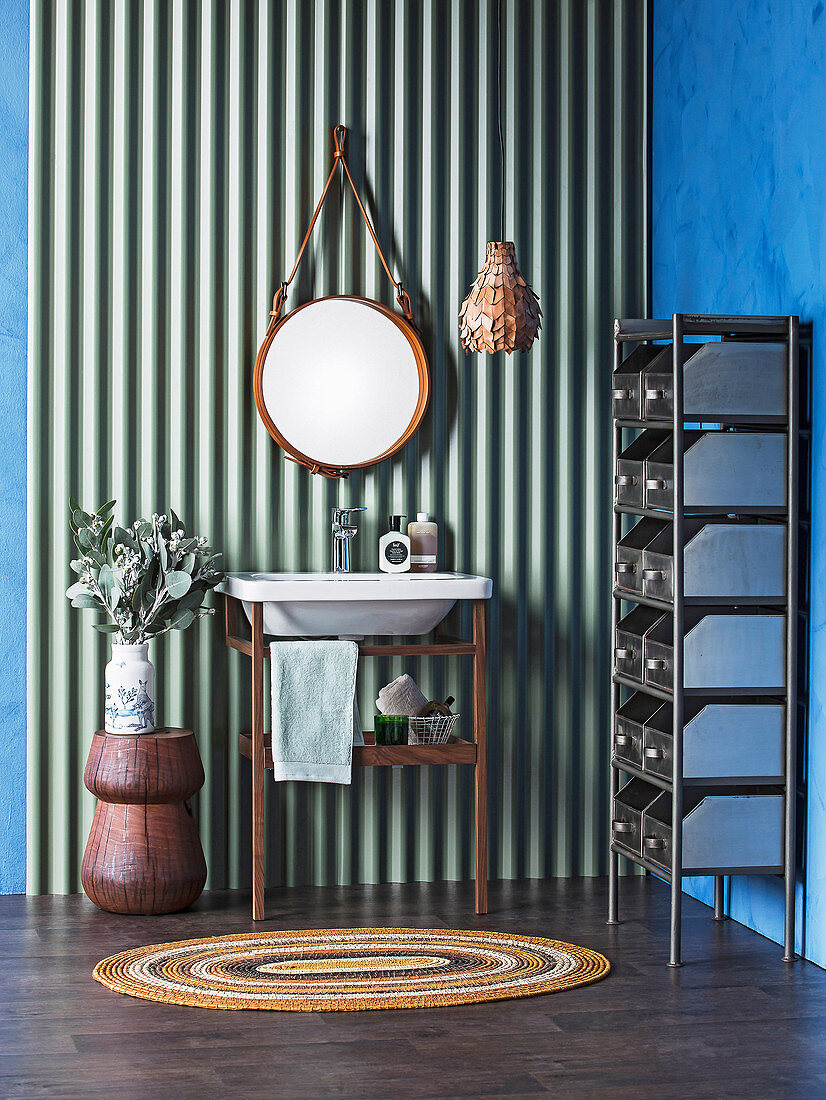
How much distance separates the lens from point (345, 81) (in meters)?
4.12

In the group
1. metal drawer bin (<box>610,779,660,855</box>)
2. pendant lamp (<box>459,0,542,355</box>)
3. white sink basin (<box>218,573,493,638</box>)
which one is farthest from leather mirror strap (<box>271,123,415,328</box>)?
metal drawer bin (<box>610,779,660,855</box>)

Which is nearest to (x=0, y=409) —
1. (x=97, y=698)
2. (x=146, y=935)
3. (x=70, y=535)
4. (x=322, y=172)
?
(x=70, y=535)

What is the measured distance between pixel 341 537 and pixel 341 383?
1.53ft

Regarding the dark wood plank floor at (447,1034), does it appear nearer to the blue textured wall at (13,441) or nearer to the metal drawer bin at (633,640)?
the blue textured wall at (13,441)

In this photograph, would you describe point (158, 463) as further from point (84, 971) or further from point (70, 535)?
point (84, 971)

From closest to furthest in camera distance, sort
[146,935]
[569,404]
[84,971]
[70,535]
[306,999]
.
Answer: [306,999] → [84,971] → [146,935] → [70,535] → [569,404]

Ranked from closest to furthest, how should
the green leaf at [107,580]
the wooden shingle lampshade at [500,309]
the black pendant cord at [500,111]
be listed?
the green leaf at [107,580]
the wooden shingle lampshade at [500,309]
the black pendant cord at [500,111]

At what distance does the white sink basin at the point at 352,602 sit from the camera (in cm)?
357

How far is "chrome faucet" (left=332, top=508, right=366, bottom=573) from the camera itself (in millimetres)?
4047

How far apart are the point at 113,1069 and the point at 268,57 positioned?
9.44ft

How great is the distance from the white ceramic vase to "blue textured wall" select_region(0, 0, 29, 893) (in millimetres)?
434

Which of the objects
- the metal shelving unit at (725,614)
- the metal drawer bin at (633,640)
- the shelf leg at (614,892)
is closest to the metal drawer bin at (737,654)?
the metal shelving unit at (725,614)

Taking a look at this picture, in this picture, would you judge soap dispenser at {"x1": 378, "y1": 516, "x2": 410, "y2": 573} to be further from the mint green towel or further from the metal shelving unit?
the metal shelving unit

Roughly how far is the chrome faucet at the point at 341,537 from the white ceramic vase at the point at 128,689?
65 cm
